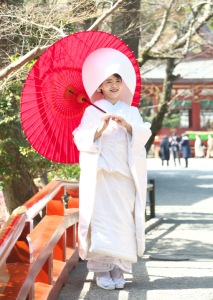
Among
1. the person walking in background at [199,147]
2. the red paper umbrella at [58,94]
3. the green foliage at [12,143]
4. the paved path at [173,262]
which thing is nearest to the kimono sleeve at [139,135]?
the red paper umbrella at [58,94]

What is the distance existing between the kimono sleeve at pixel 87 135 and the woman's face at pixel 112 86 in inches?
8.4

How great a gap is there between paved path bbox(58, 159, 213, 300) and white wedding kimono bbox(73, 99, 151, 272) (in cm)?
26

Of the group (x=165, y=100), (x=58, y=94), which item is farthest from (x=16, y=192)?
(x=165, y=100)

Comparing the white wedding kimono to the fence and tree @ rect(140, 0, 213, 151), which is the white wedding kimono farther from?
tree @ rect(140, 0, 213, 151)

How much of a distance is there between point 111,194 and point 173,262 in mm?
1511

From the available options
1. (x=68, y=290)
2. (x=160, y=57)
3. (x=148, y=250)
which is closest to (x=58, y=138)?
(x=68, y=290)

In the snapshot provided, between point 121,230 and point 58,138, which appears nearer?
point 121,230

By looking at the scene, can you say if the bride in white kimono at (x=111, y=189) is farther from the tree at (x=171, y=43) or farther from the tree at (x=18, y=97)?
the tree at (x=171, y=43)

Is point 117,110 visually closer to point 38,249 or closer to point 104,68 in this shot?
point 104,68

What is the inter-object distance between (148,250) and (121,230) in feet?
9.19

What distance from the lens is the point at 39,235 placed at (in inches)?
101

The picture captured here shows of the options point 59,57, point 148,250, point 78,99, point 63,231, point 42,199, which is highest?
point 59,57

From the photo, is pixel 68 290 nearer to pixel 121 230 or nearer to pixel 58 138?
pixel 121 230

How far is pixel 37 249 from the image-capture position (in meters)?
2.26
